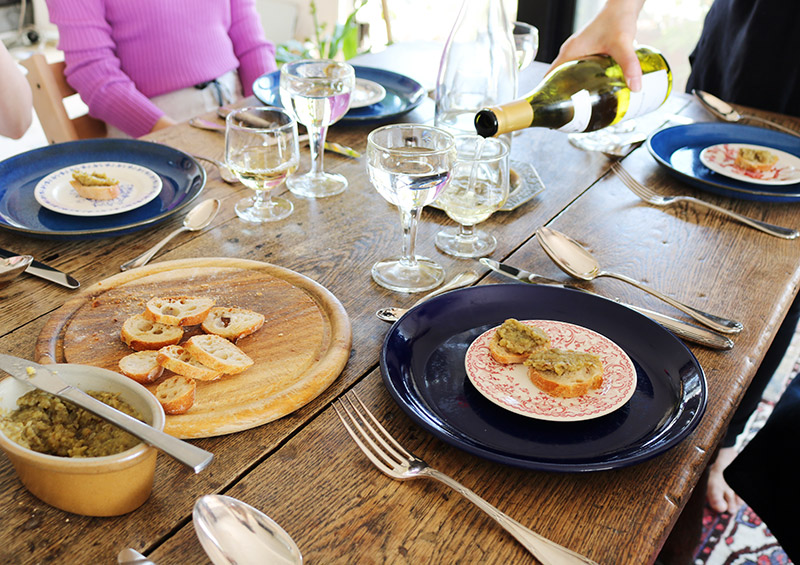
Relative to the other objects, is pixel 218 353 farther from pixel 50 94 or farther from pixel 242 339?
pixel 50 94

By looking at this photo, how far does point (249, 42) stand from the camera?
229 cm

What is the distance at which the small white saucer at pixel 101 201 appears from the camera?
1025mm

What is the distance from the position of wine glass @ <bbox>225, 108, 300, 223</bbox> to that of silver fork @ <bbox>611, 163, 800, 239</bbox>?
24.6 inches

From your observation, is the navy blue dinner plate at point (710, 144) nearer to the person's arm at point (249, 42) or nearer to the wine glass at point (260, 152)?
the wine glass at point (260, 152)

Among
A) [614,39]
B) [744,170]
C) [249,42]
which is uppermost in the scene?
[614,39]

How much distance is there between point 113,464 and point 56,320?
335mm

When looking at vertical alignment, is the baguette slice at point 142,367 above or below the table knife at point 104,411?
below

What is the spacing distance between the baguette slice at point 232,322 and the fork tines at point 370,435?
0.46ft

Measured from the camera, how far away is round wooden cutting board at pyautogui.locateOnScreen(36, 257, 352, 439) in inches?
26.8

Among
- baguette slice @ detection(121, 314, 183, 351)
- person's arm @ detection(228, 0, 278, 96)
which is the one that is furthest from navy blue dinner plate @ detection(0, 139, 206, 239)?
person's arm @ detection(228, 0, 278, 96)

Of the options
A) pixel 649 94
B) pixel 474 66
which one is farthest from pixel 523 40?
pixel 649 94

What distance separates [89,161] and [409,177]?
25.6 inches

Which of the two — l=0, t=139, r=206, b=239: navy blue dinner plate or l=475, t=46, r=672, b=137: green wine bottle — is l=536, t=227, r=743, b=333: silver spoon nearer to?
l=475, t=46, r=672, b=137: green wine bottle

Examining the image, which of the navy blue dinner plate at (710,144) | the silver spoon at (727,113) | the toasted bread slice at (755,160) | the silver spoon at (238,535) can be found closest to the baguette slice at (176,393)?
the silver spoon at (238,535)
